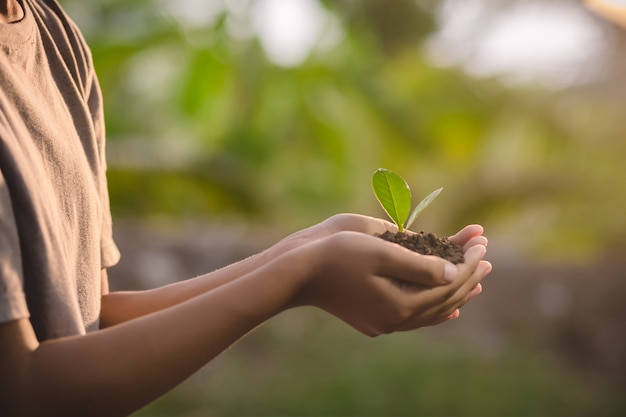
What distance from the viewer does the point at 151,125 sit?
19.8 ft

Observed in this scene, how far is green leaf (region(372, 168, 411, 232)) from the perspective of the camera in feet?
4.75

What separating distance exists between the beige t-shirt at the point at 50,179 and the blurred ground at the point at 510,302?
3.47 meters

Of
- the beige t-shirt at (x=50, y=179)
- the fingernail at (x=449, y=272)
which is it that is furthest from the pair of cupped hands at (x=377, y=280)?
the beige t-shirt at (x=50, y=179)

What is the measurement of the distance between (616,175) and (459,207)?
4.29ft

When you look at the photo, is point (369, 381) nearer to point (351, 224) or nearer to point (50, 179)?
point (351, 224)

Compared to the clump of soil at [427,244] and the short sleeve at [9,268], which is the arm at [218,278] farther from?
the short sleeve at [9,268]

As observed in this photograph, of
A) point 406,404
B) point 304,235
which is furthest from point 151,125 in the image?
point 304,235

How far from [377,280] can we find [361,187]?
457 centimetres

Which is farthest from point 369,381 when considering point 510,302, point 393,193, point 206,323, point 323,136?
point 206,323

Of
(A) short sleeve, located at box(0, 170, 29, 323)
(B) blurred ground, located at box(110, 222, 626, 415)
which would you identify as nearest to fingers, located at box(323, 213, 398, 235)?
(A) short sleeve, located at box(0, 170, 29, 323)

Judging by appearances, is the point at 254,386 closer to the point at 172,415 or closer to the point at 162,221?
the point at 172,415

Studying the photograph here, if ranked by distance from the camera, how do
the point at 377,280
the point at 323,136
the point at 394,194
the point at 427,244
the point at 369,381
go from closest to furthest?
the point at 377,280
the point at 427,244
the point at 394,194
the point at 369,381
the point at 323,136

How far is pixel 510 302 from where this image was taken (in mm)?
5250

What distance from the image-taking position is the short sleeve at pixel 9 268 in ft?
3.20
